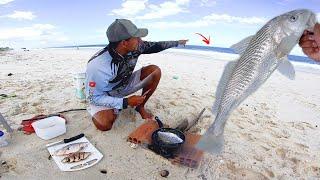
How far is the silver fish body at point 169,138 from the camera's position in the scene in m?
3.89

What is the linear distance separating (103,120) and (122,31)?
1360mm

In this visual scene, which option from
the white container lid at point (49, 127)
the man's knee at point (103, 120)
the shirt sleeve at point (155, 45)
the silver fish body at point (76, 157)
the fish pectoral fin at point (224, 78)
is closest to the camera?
the fish pectoral fin at point (224, 78)

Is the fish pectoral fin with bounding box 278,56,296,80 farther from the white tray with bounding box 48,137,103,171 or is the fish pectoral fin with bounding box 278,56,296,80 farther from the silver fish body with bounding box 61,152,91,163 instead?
the silver fish body with bounding box 61,152,91,163

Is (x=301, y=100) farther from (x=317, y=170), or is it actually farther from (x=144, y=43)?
(x=144, y=43)

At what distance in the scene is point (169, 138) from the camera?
3938 millimetres

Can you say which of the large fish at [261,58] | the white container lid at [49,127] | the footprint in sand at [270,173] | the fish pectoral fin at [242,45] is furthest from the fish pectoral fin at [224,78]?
the white container lid at [49,127]

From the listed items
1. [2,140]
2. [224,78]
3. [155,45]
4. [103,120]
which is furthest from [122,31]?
[2,140]

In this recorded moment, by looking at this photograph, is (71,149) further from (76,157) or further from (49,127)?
(49,127)

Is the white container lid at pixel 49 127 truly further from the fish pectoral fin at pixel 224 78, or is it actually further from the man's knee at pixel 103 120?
the fish pectoral fin at pixel 224 78

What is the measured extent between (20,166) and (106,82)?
161 centimetres

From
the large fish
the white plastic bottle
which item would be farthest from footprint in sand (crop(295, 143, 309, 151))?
the white plastic bottle

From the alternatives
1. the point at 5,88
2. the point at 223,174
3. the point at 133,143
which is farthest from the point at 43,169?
the point at 5,88

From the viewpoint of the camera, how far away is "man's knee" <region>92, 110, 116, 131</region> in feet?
14.8

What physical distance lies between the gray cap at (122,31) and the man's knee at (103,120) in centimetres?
112
